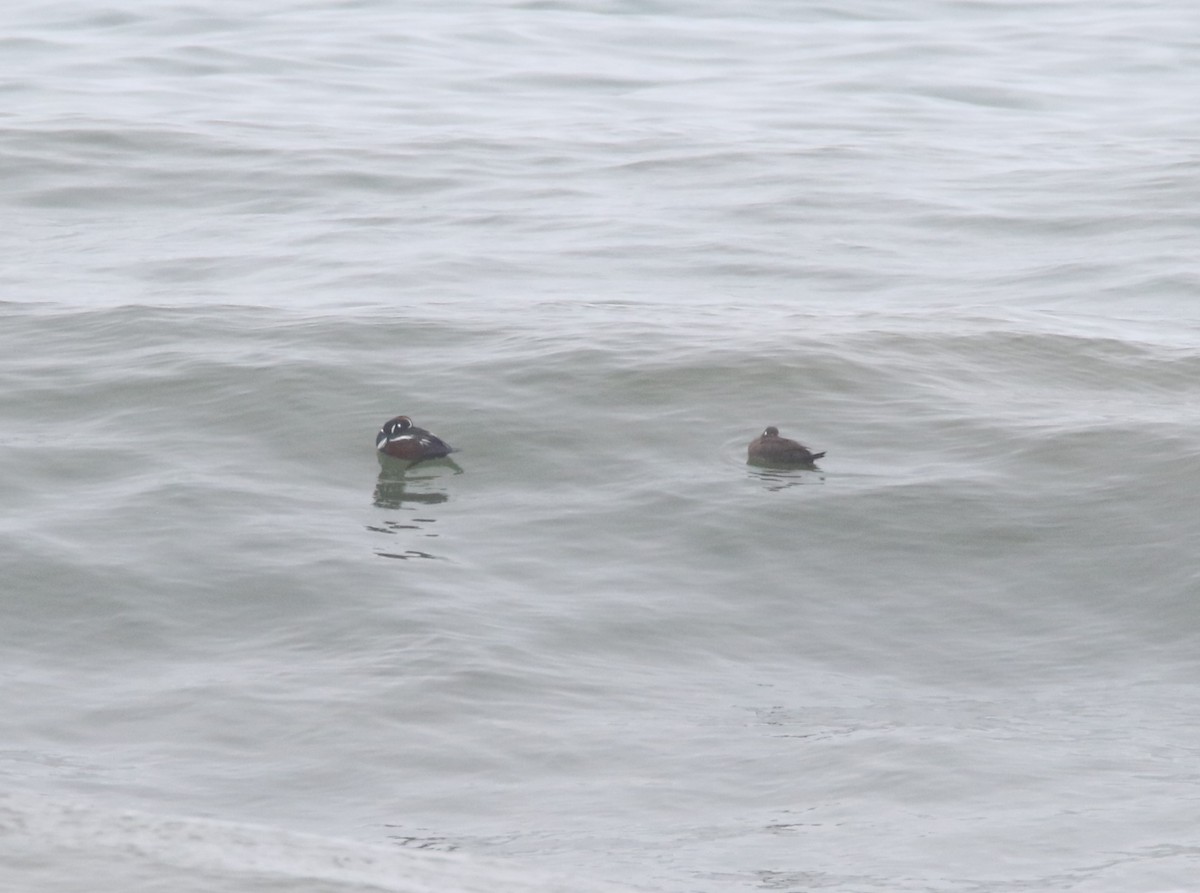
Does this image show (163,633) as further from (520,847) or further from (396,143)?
(396,143)

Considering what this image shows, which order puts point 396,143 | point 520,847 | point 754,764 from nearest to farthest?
point 520,847 < point 754,764 < point 396,143

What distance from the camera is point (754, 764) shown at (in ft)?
29.9

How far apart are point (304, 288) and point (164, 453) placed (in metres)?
5.49

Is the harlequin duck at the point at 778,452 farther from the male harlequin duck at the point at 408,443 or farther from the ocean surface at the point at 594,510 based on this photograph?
the male harlequin duck at the point at 408,443

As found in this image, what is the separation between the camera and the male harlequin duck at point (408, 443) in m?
13.6

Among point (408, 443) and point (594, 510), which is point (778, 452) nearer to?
point (594, 510)

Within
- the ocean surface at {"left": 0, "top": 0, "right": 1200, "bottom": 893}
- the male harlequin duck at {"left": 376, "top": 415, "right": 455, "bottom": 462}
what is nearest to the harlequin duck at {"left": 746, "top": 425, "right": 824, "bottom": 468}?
the ocean surface at {"left": 0, "top": 0, "right": 1200, "bottom": 893}

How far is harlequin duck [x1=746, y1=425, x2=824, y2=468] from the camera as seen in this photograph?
13531mm

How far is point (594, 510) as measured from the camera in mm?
13164

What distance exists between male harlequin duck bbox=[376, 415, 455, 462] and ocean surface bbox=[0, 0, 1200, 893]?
154 mm

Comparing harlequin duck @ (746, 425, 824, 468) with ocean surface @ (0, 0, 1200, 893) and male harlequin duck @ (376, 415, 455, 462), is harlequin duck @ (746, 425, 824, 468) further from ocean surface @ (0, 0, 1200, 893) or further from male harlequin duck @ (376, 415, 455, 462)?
male harlequin duck @ (376, 415, 455, 462)

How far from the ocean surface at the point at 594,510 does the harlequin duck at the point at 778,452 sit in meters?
0.19

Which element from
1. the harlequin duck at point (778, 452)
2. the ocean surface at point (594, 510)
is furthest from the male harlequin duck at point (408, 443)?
the harlequin duck at point (778, 452)

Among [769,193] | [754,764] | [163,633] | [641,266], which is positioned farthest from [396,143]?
[754,764]
